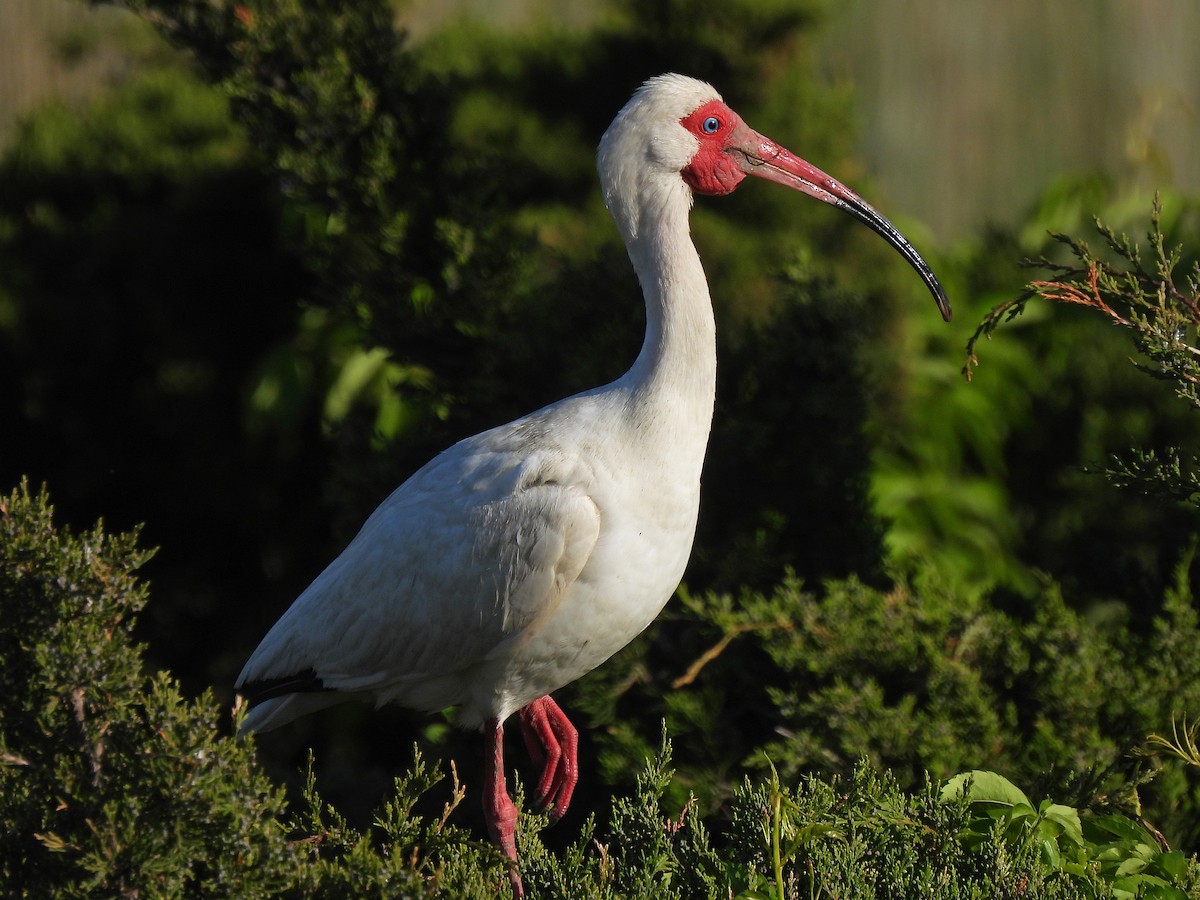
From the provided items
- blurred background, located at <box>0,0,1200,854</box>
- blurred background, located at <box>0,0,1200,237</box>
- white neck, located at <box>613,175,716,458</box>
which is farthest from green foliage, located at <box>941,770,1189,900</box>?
blurred background, located at <box>0,0,1200,237</box>

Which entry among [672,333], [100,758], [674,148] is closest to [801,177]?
[674,148]

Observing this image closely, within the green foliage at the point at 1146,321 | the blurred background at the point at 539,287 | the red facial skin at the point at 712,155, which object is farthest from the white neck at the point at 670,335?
the blurred background at the point at 539,287

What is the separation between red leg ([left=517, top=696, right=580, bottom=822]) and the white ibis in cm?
4

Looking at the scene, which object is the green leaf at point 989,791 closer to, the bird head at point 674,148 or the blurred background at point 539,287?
the blurred background at point 539,287

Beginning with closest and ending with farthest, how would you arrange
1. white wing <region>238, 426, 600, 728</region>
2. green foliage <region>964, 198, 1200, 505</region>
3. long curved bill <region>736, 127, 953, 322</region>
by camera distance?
green foliage <region>964, 198, 1200, 505</region> < white wing <region>238, 426, 600, 728</region> < long curved bill <region>736, 127, 953, 322</region>

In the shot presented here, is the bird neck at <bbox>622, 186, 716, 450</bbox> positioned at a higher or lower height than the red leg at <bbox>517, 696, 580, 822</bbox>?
higher

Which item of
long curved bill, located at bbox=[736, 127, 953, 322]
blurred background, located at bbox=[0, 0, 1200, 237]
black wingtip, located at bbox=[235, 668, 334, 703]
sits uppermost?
blurred background, located at bbox=[0, 0, 1200, 237]

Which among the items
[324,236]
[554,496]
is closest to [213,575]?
[324,236]

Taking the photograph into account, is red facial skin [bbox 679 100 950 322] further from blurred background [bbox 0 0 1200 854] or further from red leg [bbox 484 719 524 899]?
red leg [bbox 484 719 524 899]

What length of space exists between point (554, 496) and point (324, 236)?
291cm

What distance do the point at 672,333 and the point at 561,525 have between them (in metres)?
0.65

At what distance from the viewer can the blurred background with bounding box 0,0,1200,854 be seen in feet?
20.7

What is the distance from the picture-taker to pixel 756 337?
646cm

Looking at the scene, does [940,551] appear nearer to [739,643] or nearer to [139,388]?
[739,643]
